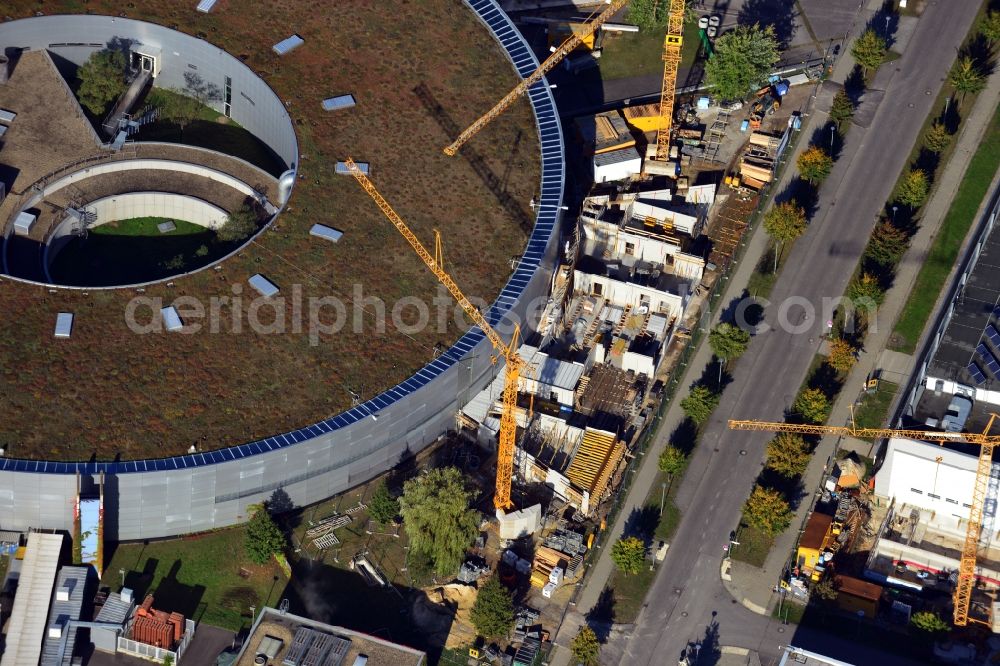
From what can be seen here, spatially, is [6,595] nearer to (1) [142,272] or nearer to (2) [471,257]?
(1) [142,272]

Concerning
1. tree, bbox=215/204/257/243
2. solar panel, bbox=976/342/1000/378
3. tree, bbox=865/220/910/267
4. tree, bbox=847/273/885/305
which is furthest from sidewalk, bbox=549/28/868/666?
tree, bbox=215/204/257/243

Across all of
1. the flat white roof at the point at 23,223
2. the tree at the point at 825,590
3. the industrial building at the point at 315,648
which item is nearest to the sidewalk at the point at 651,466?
the industrial building at the point at 315,648

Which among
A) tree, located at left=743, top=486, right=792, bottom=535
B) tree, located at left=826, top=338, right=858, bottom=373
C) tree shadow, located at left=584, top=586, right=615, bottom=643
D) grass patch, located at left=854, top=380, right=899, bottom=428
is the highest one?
tree, located at left=826, top=338, right=858, bottom=373

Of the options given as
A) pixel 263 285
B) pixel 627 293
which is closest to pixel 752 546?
pixel 627 293

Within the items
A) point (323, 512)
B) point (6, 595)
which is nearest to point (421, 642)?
point (323, 512)

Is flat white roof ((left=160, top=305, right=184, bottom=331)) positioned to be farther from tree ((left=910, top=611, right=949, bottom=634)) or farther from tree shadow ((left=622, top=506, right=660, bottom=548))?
tree ((left=910, top=611, right=949, bottom=634))

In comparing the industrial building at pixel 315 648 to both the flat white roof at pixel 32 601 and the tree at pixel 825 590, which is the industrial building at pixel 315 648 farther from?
the tree at pixel 825 590
